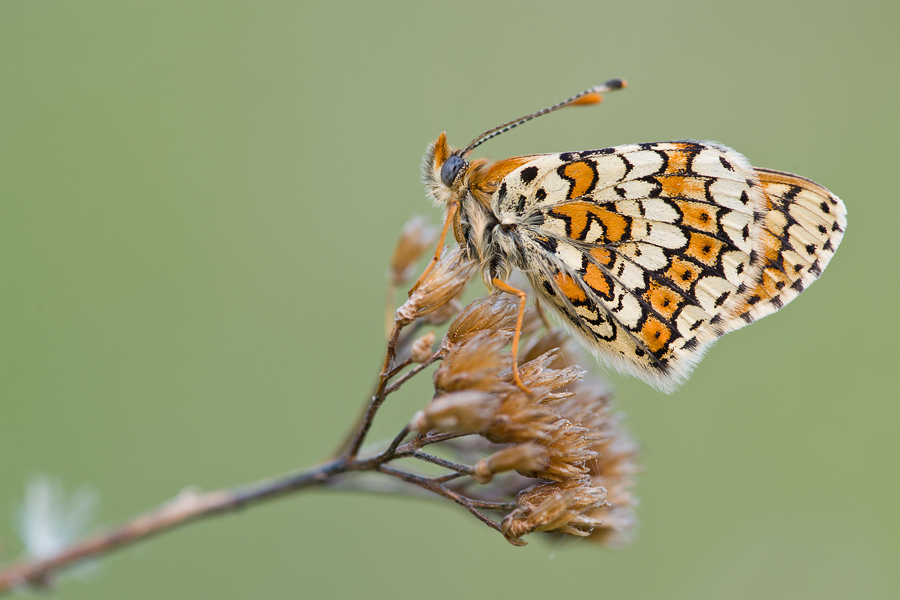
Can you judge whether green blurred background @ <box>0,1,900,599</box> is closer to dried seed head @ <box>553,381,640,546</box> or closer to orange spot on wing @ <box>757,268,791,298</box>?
dried seed head @ <box>553,381,640,546</box>

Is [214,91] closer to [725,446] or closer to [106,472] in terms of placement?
[106,472]

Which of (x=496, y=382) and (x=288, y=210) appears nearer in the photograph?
(x=496, y=382)

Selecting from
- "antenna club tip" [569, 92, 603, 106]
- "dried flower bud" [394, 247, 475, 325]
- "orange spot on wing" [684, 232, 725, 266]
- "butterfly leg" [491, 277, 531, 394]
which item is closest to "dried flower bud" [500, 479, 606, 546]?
"butterfly leg" [491, 277, 531, 394]

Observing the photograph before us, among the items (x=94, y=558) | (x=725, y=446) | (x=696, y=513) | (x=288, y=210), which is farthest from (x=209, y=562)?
(x=725, y=446)

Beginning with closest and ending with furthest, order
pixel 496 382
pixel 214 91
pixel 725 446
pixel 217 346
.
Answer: pixel 496 382
pixel 217 346
pixel 725 446
pixel 214 91

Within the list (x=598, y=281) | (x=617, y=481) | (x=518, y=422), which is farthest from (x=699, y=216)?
(x=518, y=422)

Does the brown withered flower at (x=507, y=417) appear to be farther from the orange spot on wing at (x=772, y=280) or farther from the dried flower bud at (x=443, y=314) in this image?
the orange spot on wing at (x=772, y=280)

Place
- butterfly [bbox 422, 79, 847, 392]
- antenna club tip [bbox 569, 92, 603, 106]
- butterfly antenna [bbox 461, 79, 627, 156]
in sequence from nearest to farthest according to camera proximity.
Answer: butterfly [bbox 422, 79, 847, 392] < butterfly antenna [bbox 461, 79, 627, 156] < antenna club tip [bbox 569, 92, 603, 106]
